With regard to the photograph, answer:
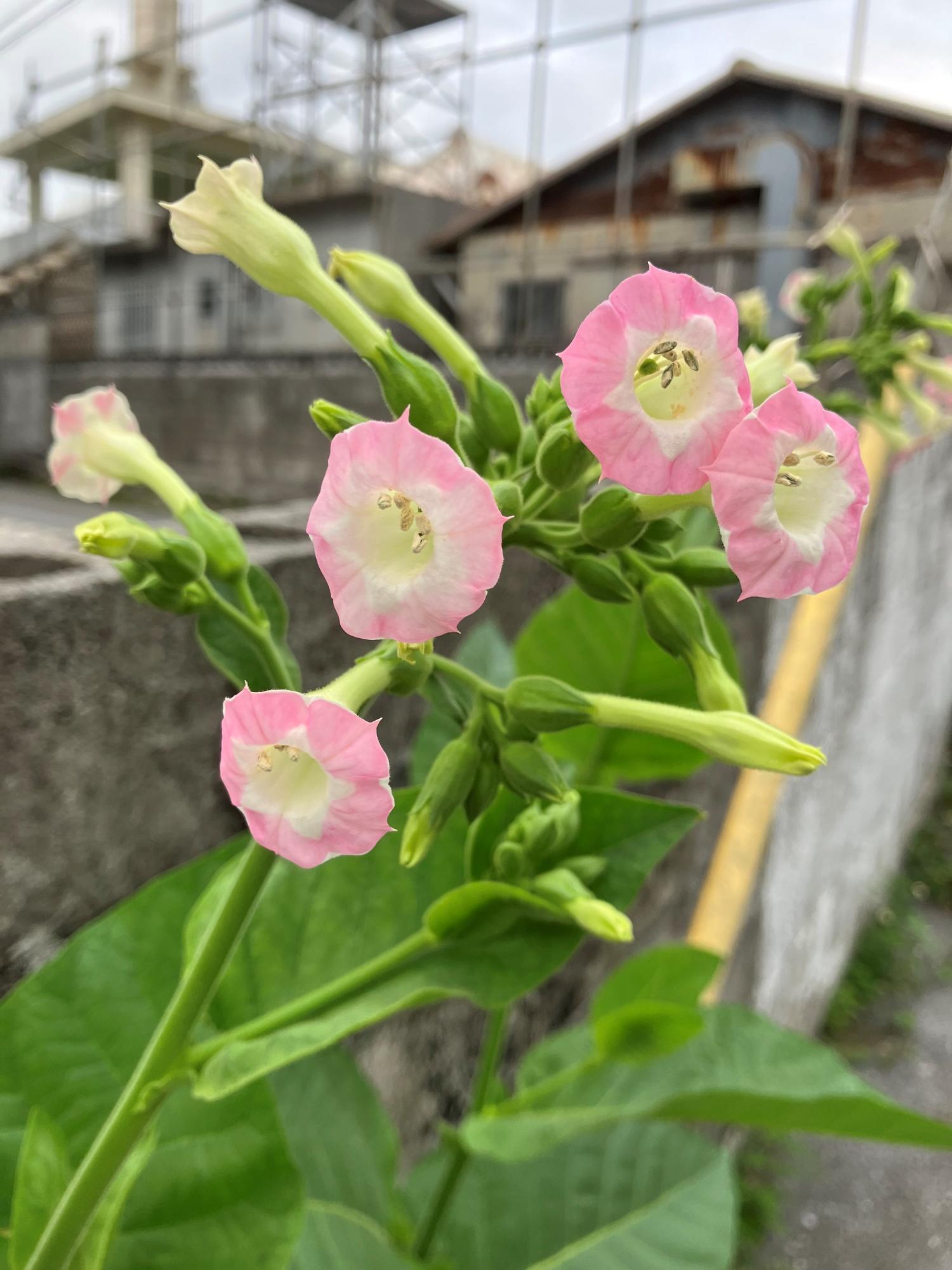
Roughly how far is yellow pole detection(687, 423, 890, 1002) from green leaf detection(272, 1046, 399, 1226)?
663 mm

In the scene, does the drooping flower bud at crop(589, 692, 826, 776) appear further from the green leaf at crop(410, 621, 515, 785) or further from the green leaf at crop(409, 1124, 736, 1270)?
the green leaf at crop(409, 1124, 736, 1270)

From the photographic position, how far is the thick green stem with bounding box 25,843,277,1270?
36 centimetres

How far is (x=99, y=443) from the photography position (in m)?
0.50

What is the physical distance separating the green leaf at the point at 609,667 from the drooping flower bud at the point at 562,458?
0.28m

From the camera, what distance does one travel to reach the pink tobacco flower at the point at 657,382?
0.28 m

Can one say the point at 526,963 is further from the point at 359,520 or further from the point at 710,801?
the point at 710,801

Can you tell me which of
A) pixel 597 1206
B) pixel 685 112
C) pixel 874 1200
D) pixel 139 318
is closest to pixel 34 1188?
pixel 597 1206

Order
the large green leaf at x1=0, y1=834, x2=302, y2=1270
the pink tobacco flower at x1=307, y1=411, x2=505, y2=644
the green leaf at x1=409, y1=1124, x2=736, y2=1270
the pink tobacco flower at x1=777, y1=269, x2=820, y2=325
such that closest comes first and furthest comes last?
the pink tobacco flower at x1=307, y1=411, x2=505, y2=644, the large green leaf at x1=0, y1=834, x2=302, y2=1270, the green leaf at x1=409, y1=1124, x2=736, y2=1270, the pink tobacco flower at x1=777, y1=269, x2=820, y2=325

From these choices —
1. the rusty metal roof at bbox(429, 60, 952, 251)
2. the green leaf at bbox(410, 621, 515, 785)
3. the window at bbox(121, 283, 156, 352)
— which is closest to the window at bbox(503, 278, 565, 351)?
the rusty metal roof at bbox(429, 60, 952, 251)

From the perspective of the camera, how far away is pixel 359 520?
0.27 m

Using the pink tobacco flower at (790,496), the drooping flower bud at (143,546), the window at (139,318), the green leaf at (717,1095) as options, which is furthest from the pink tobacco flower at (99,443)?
the window at (139,318)

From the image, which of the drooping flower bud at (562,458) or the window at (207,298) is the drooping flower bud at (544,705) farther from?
the window at (207,298)

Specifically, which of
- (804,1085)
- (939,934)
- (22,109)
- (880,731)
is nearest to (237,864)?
(804,1085)

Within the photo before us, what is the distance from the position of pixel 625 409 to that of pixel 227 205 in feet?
0.73
